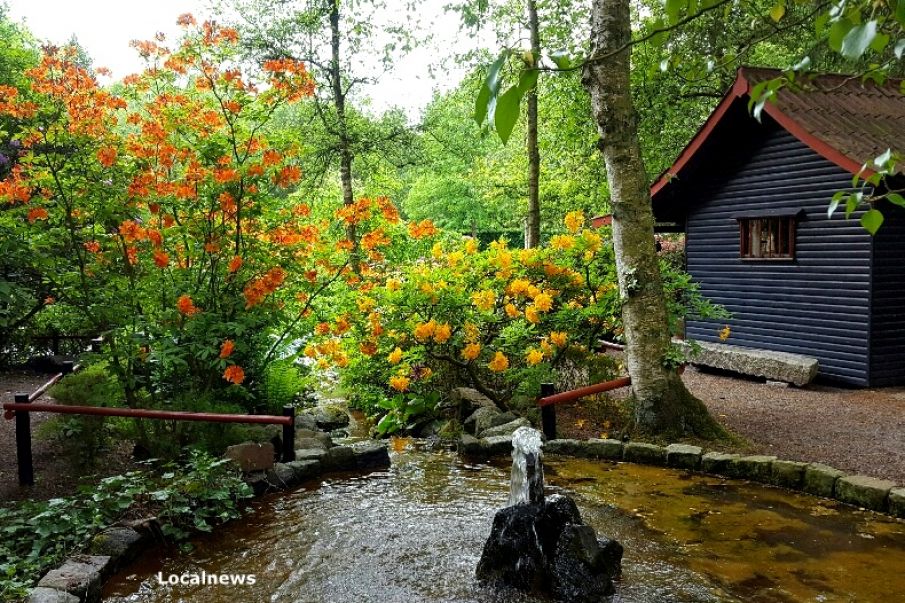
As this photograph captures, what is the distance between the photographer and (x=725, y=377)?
1153 centimetres

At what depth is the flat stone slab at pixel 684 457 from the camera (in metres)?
6.51

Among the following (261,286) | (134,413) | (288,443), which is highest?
(261,286)

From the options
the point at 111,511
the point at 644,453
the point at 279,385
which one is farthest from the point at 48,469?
the point at 644,453

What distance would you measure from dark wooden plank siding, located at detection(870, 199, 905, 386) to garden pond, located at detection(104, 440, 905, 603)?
17.1ft

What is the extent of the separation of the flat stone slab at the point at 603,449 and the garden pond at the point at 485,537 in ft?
1.30

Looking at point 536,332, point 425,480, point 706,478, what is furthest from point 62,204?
point 706,478

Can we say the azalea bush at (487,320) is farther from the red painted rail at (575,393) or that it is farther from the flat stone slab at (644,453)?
the flat stone slab at (644,453)

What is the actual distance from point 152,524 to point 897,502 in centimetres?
544

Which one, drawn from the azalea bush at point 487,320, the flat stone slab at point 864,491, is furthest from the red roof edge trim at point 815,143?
the flat stone slab at point 864,491

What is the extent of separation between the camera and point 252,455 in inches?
239

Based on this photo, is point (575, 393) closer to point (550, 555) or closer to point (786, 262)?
point (550, 555)

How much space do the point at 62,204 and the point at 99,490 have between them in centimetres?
233

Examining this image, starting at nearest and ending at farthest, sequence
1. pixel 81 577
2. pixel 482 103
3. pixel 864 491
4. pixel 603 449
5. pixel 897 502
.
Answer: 1. pixel 482 103
2. pixel 81 577
3. pixel 897 502
4. pixel 864 491
5. pixel 603 449

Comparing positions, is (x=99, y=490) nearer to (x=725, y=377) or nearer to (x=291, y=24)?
(x=725, y=377)
